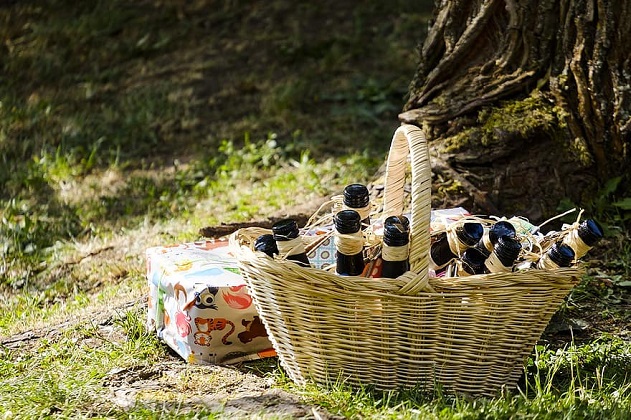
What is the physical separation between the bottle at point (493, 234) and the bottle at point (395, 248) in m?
0.28

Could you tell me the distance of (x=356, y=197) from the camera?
9.47ft

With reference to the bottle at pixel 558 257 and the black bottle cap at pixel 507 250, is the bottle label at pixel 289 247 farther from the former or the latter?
the bottle at pixel 558 257

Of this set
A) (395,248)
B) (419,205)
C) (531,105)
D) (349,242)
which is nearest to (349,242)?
(349,242)

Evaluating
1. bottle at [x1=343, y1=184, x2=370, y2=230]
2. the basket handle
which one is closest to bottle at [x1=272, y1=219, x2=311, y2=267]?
bottle at [x1=343, y1=184, x2=370, y2=230]

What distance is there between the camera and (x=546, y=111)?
420 cm

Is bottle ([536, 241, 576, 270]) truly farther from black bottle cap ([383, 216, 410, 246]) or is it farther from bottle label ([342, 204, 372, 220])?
bottle label ([342, 204, 372, 220])

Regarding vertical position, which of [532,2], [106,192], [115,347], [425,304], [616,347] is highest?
[532,2]

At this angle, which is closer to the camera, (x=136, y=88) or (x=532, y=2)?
(x=532, y=2)

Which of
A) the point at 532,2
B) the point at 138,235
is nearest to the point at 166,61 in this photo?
the point at 138,235

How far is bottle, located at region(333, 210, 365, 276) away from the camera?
8.87ft

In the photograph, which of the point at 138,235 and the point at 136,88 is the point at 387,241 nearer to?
the point at 138,235

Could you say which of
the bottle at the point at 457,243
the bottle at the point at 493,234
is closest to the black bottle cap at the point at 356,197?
the bottle at the point at 457,243

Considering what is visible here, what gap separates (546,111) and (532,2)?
496 mm

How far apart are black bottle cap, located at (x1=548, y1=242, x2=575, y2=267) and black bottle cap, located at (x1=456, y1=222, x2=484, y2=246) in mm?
249
